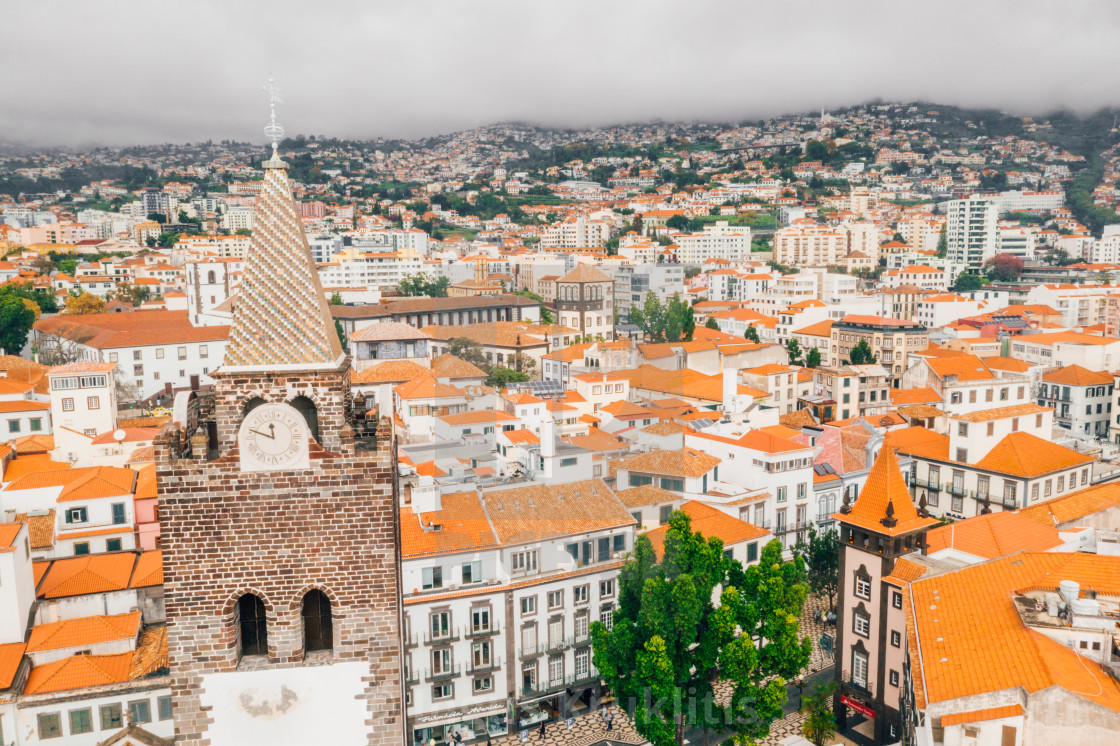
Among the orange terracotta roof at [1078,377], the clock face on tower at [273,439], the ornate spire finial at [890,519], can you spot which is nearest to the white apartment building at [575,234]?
the orange terracotta roof at [1078,377]

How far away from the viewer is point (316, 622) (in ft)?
34.3

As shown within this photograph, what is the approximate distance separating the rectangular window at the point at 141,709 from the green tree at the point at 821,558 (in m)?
23.1

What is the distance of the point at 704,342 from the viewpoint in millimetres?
66188

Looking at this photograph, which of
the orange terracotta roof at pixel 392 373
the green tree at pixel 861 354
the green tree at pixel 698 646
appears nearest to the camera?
the green tree at pixel 698 646

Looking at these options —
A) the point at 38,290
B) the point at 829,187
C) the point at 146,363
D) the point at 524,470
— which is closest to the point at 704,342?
the point at 524,470

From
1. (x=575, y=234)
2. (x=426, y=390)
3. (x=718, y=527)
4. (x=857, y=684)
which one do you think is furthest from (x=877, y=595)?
(x=575, y=234)

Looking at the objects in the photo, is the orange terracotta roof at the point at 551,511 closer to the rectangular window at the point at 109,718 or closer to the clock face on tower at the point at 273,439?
the rectangular window at the point at 109,718

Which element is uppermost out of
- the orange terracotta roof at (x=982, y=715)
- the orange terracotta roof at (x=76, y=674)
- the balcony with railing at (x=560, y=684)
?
the orange terracotta roof at (x=982, y=715)

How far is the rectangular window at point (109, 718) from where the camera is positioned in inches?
859

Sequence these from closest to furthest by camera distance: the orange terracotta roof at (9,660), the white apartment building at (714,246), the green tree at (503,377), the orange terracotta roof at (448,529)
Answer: the orange terracotta roof at (9,660)
the orange terracotta roof at (448,529)
the green tree at (503,377)
the white apartment building at (714,246)

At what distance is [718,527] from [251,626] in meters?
22.3

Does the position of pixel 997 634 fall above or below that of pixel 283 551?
below

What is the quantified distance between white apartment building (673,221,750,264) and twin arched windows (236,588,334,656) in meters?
126

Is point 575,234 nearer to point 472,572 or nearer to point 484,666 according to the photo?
point 472,572
